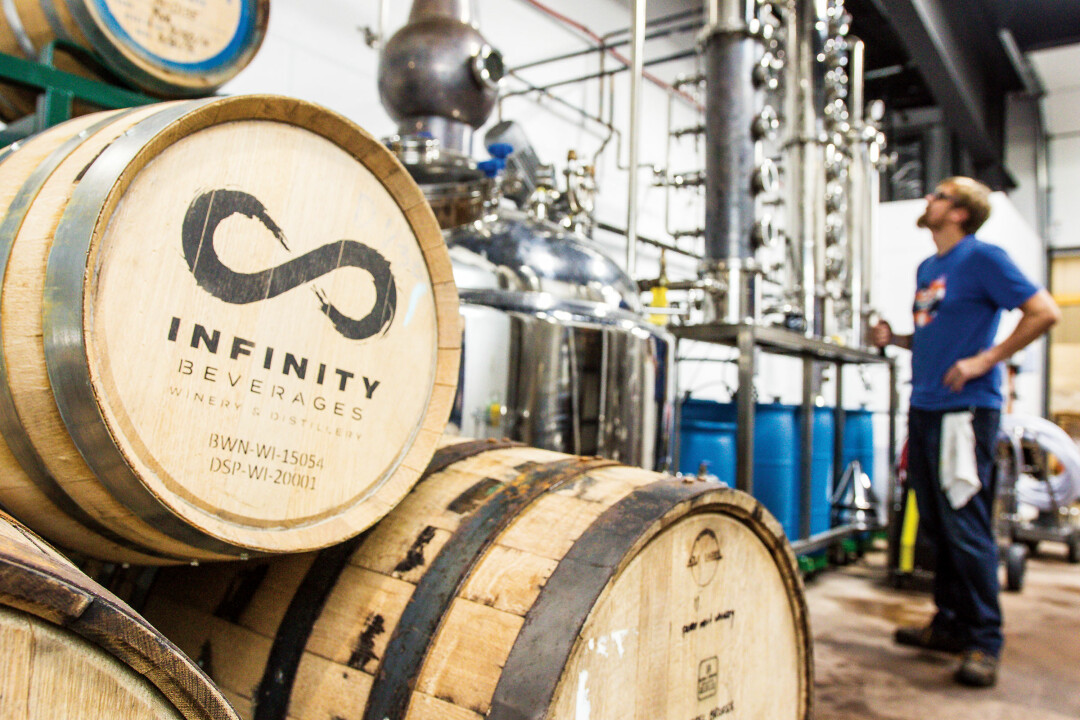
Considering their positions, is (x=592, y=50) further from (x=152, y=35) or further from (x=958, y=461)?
(x=152, y=35)

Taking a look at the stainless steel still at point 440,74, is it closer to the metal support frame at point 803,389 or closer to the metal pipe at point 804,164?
the metal support frame at point 803,389

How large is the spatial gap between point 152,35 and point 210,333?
86cm

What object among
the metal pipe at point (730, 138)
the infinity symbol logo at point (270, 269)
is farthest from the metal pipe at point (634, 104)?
the infinity symbol logo at point (270, 269)

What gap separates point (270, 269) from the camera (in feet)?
2.78

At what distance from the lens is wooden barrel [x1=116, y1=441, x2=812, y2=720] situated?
84cm

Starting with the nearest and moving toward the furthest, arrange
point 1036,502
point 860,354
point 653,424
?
1. point 653,424
2. point 860,354
3. point 1036,502

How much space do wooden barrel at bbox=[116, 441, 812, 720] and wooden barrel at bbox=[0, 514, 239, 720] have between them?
0.37m

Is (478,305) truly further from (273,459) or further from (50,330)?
(50,330)

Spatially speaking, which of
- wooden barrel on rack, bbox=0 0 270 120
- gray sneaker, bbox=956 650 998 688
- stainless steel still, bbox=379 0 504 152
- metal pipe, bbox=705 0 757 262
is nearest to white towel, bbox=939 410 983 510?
gray sneaker, bbox=956 650 998 688

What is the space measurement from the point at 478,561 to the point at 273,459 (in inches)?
10.7

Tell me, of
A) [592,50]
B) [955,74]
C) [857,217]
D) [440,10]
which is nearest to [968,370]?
[440,10]

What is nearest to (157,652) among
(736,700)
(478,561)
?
(478,561)

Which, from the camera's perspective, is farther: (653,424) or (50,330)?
(653,424)

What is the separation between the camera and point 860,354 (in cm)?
396
